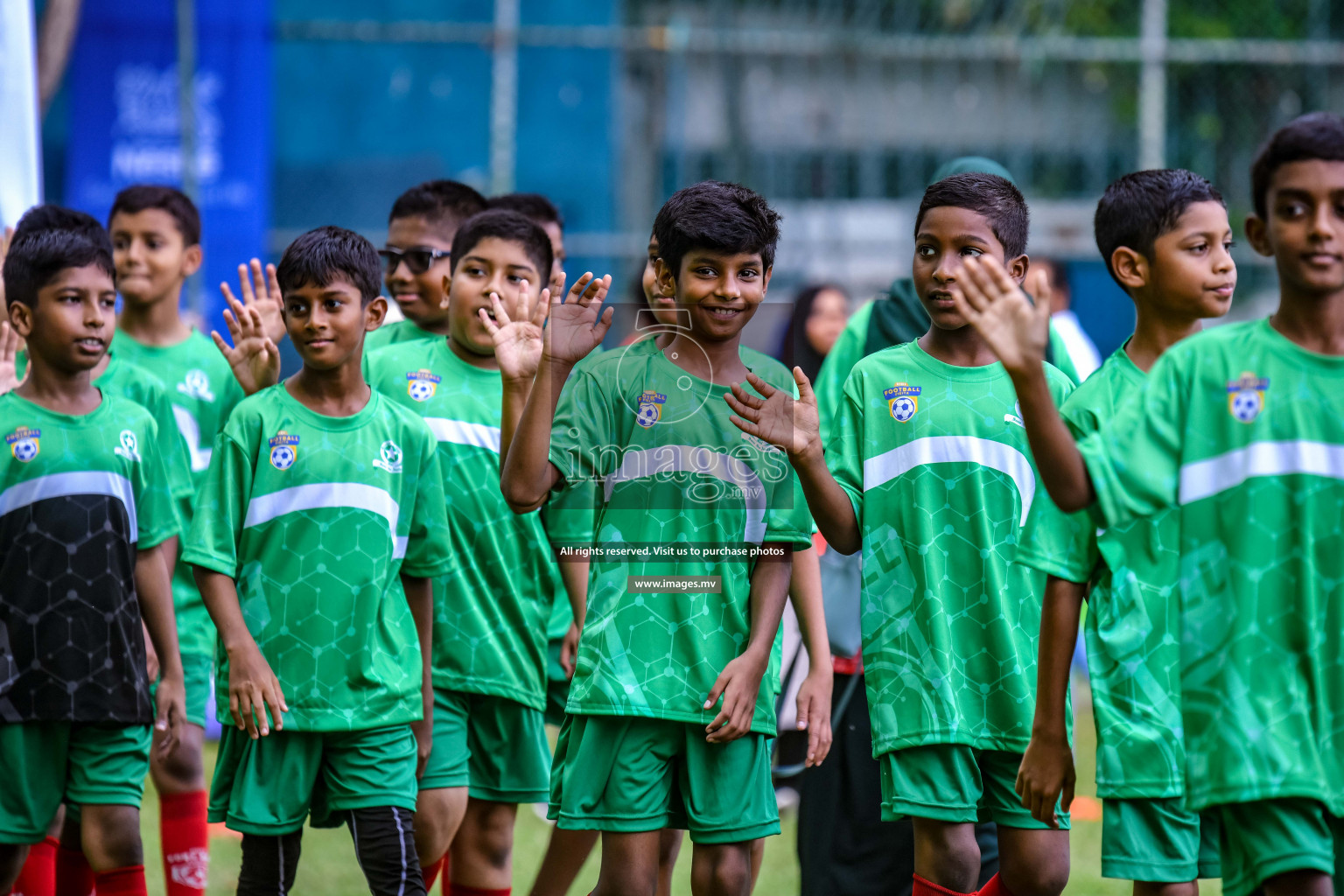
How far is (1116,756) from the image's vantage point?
293 centimetres

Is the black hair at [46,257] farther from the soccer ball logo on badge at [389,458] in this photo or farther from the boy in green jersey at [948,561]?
the boy in green jersey at [948,561]

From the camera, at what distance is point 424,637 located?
147 inches

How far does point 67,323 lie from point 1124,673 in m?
2.58

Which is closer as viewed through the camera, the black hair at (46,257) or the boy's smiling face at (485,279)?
the black hair at (46,257)

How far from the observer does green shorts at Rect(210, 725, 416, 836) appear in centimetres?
347

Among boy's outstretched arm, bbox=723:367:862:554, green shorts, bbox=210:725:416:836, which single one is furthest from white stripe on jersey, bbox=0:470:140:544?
boy's outstretched arm, bbox=723:367:862:554

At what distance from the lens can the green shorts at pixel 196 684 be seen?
4438 millimetres

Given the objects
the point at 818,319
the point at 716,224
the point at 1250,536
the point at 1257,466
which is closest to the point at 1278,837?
the point at 1250,536

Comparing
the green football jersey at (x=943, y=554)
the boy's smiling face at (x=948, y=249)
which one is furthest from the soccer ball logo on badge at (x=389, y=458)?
the boy's smiling face at (x=948, y=249)

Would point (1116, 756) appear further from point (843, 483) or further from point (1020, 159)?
point (1020, 159)

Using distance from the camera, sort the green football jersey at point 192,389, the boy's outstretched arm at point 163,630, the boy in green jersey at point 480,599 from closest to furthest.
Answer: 1. the boy's outstretched arm at point 163,630
2. the boy in green jersey at point 480,599
3. the green football jersey at point 192,389

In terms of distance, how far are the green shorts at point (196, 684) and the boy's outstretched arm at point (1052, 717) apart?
8.37 feet

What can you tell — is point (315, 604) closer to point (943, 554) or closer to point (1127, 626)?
point (943, 554)

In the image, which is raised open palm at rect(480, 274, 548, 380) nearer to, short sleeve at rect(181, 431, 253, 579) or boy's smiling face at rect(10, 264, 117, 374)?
short sleeve at rect(181, 431, 253, 579)
